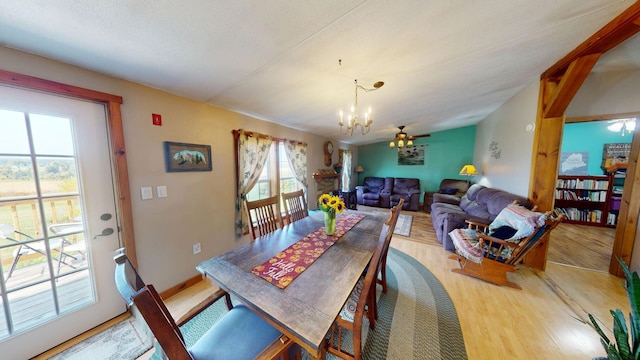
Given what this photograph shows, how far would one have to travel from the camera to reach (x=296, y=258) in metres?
1.32

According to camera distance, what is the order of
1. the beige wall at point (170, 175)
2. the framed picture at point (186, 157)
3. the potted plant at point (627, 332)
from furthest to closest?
the framed picture at point (186, 157) < the beige wall at point (170, 175) < the potted plant at point (627, 332)

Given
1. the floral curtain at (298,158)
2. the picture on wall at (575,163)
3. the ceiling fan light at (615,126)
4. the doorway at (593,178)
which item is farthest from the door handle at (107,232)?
the ceiling fan light at (615,126)

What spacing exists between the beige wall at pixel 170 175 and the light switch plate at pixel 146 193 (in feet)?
0.13

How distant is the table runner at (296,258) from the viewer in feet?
3.69

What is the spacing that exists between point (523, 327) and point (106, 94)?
157 inches

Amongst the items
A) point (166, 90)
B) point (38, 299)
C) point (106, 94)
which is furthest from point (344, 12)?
point (38, 299)

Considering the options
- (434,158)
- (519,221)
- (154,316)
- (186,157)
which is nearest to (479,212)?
(519,221)

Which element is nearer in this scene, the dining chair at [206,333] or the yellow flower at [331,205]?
the dining chair at [206,333]

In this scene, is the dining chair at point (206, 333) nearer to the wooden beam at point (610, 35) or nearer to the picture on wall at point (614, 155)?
the wooden beam at point (610, 35)

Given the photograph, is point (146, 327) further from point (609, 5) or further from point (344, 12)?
point (609, 5)

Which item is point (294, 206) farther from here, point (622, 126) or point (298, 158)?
point (622, 126)

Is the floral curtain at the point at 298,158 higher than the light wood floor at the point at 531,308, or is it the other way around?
the floral curtain at the point at 298,158

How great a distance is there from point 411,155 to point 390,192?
1.37 metres

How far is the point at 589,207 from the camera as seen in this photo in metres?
3.79
